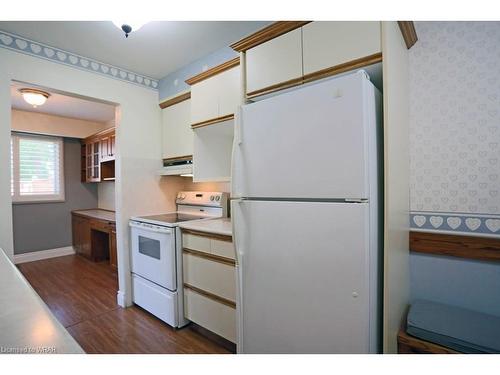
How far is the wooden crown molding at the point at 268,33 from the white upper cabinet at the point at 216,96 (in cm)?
30

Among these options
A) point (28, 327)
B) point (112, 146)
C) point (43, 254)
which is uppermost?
point (112, 146)

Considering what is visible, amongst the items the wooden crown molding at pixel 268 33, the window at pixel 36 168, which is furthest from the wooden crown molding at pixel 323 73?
the window at pixel 36 168

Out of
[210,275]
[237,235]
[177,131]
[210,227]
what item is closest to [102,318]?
[210,275]

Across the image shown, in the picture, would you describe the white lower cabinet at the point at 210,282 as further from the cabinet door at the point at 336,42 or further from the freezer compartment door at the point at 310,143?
the cabinet door at the point at 336,42

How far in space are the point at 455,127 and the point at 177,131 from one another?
231 centimetres

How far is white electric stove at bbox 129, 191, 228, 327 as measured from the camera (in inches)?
84.4

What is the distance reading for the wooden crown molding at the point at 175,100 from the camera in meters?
2.53

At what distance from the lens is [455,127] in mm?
1468

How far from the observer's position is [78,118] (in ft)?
14.6

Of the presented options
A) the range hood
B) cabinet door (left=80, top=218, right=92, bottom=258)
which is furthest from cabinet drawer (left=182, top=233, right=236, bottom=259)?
cabinet door (left=80, top=218, right=92, bottom=258)

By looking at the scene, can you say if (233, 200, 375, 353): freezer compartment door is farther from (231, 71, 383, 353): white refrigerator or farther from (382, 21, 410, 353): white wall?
(382, 21, 410, 353): white wall

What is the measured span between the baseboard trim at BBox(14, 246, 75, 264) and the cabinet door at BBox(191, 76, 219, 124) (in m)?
3.91

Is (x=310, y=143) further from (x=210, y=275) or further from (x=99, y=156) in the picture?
(x=99, y=156)
